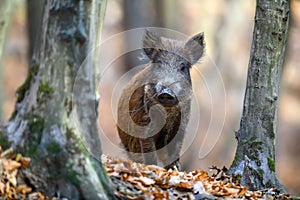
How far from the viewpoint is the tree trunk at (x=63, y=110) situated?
209 inches

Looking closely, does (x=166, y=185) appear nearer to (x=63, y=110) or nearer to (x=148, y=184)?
(x=148, y=184)

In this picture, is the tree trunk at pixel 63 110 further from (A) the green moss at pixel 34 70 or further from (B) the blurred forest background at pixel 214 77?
(B) the blurred forest background at pixel 214 77

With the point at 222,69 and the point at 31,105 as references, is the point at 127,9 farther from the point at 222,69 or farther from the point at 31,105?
the point at 31,105

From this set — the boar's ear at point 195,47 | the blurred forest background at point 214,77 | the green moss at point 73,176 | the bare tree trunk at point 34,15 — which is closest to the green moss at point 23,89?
the green moss at point 73,176

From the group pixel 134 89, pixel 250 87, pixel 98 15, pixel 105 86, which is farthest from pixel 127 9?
pixel 98 15

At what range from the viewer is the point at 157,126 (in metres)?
8.67

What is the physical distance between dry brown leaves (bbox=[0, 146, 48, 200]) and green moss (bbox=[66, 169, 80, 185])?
0.78ft

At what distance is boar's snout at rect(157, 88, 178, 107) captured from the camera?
26.6ft

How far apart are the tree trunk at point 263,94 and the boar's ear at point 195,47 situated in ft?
6.66

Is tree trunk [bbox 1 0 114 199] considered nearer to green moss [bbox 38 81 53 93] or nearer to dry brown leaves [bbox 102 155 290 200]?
green moss [bbox 38 81 53 93]

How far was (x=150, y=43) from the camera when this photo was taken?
9.14 m

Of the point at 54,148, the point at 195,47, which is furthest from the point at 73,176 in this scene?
the point at 195,47

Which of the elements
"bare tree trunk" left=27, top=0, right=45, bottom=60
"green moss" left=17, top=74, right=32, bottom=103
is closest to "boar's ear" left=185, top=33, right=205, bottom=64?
"green moss" left=17, top=74, right=32, bottom=103

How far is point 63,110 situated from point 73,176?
1.71 ft
